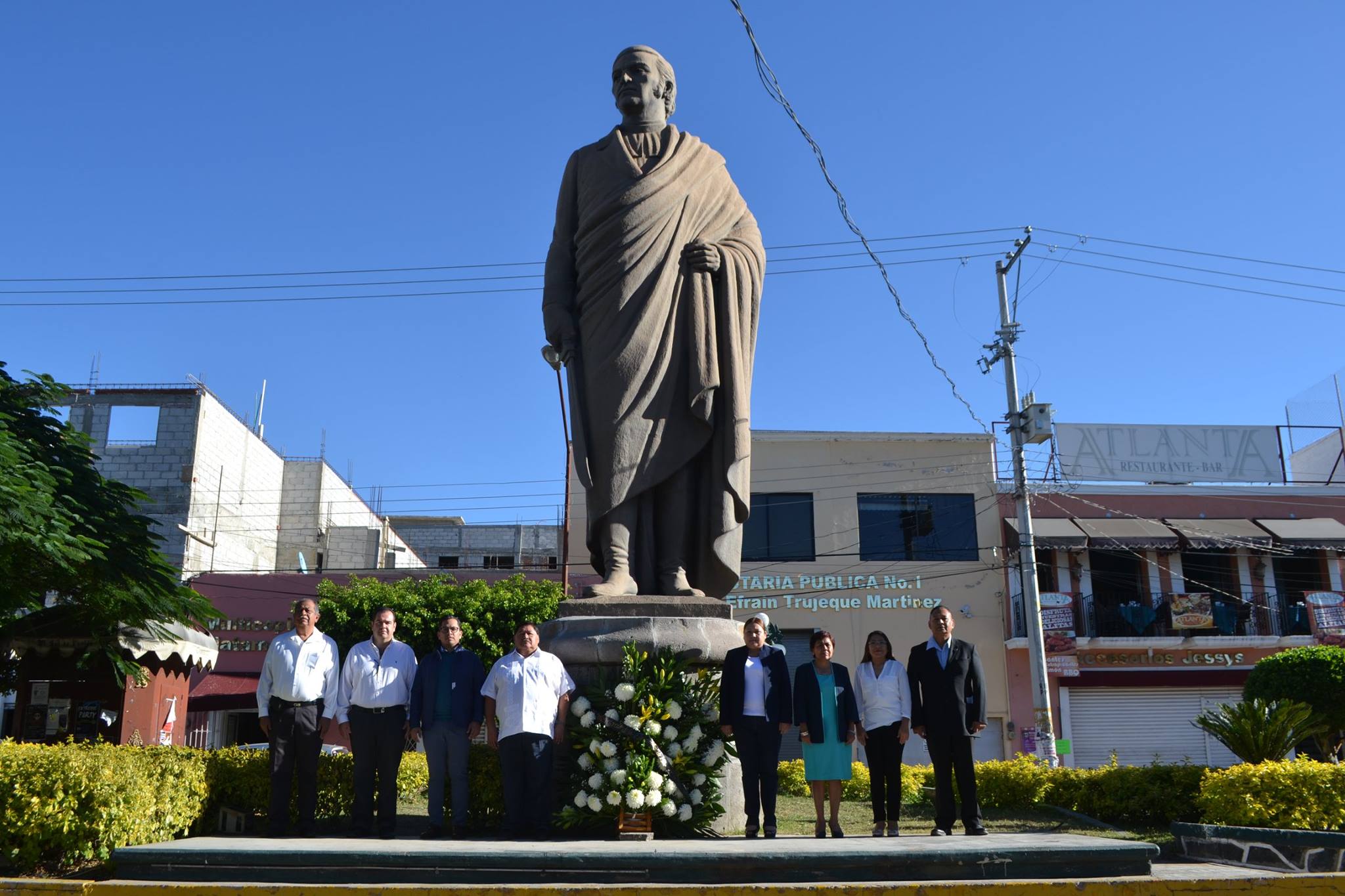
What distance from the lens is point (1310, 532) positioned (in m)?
29.2

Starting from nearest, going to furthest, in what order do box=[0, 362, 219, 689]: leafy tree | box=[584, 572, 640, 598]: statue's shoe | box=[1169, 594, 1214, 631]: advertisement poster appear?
box=[584, 572, 640, 598]: statue's shoe, box=[0, 362, 219, 689]: leafy tree, box=[1169, 594, 1214, 631]: advertisement poster

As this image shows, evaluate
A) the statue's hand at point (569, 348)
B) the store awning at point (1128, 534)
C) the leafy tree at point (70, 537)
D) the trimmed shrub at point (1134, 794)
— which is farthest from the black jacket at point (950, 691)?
the store awning at point (1128, 534)

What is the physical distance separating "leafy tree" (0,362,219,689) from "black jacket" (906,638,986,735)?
7407mm

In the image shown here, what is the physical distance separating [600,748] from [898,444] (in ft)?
85.4

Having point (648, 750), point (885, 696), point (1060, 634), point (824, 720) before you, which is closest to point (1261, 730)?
point (885, 696)

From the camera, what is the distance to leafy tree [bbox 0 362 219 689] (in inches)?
401

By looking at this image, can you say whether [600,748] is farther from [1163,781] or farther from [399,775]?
[1163,781]

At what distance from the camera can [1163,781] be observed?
8227mm

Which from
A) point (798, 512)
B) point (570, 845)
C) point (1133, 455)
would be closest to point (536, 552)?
point (798, 512)

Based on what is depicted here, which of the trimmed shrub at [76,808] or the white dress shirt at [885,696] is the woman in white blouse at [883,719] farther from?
the trimmed shrub at [76,808]

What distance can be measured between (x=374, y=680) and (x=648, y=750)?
177 centimetres

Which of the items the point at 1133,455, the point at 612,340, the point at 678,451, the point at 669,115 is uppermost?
the point at 1133,455

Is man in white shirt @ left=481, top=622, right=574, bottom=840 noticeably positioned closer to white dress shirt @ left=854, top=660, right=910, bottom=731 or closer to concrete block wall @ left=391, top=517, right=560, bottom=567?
white dress shirt @ left=854, top=660, right=910, bottom=731

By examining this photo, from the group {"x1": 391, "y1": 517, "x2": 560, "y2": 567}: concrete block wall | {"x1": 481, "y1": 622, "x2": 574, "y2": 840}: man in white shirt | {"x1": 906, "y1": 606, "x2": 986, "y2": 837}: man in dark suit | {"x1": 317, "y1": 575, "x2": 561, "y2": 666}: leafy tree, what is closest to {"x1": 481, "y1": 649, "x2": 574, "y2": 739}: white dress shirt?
{"x1": 481, "y1": 622, "x2": 574, "y2": 840}: man in white shirt
